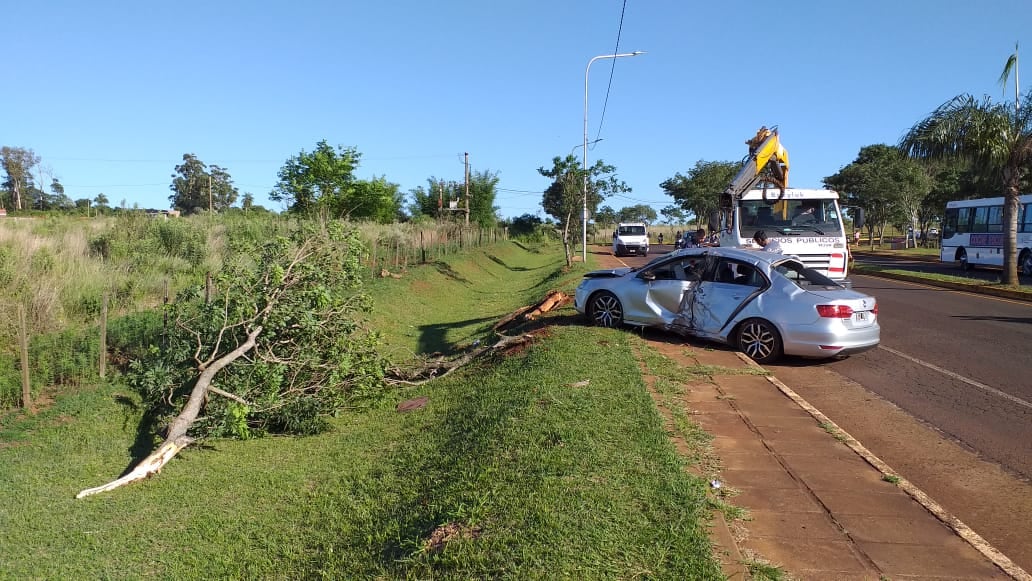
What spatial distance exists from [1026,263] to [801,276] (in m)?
19.7

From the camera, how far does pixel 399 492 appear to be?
17.5 feet

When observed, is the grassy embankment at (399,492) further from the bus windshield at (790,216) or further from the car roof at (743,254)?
the bus windshield at (790,216)

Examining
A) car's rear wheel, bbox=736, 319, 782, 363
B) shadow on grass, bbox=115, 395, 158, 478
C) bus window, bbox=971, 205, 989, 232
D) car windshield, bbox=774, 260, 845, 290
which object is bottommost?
shadow on grass, bbox=115, 395, 158, 478

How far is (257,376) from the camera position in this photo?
773 centimetres

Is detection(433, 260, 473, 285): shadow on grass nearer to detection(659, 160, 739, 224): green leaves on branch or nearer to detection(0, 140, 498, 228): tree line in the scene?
detection(0, 140, 498, 228): tree line

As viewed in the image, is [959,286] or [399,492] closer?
[399,492]

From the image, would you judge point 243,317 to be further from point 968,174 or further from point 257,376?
point 968,174

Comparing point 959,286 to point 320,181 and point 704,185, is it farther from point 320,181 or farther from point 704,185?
point 704,185

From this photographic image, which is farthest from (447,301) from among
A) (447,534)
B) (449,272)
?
(447,534)

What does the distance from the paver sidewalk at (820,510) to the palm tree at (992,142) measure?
1596cm

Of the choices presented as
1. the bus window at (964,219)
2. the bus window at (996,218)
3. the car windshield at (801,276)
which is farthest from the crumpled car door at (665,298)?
the bus window at (964,219)

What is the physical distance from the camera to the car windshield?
8.63 meters

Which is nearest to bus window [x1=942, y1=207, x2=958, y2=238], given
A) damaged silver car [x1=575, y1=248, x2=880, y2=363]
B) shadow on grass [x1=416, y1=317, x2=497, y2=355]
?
shadow on grass [x1=416, y1=317, x2=497, y2=355]

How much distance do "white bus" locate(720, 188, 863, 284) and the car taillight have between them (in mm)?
4633
